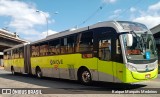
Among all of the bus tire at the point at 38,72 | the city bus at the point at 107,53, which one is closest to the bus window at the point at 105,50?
the city bus at the point at 107,53

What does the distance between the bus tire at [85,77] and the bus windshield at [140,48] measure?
298cm

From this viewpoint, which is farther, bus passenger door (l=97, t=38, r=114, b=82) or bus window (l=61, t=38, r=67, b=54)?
bus window (l=61, t=38, r=67, b=54)

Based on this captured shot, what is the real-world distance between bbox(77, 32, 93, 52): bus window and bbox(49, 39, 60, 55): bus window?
8.63 feet

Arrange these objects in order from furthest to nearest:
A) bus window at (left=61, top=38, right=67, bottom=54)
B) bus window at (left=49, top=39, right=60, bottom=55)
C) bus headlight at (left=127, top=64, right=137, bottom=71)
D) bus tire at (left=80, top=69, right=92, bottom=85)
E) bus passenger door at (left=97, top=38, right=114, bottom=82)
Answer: bus window at (left=49, top=39, right=60, bottom=55) < bus window at (left=61, top=38, right=67, bottom=54) < bus tire at (left=80, top=69, right=92, bottom=85) < bus passenger door at (left=97, top=38, right=114, bottom=82) < bus headlight at (left=127, top=64, right=137, bottom=71)

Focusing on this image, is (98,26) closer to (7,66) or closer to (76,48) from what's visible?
(76,48)

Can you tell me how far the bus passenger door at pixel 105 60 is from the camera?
12.6m

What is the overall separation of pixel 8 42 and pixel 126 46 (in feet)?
176

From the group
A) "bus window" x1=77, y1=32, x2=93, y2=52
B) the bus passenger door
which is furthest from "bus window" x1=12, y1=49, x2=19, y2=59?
the bus passenger door

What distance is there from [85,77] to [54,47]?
413cm

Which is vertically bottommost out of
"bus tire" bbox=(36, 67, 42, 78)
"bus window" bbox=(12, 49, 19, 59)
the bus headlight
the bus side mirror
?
"bus tire" bbox=(36, 67, 42, 78)

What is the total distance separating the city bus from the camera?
1196cm

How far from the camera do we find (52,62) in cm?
1838

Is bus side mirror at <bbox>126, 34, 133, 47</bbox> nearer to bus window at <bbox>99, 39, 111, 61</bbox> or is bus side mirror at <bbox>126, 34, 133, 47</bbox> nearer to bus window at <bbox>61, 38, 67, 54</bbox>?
bus window at <bbox>99, 39, 111, 61</bbox>

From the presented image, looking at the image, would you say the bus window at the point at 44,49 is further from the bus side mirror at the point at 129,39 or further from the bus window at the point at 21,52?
the bus side mirror at the point at 129,39
